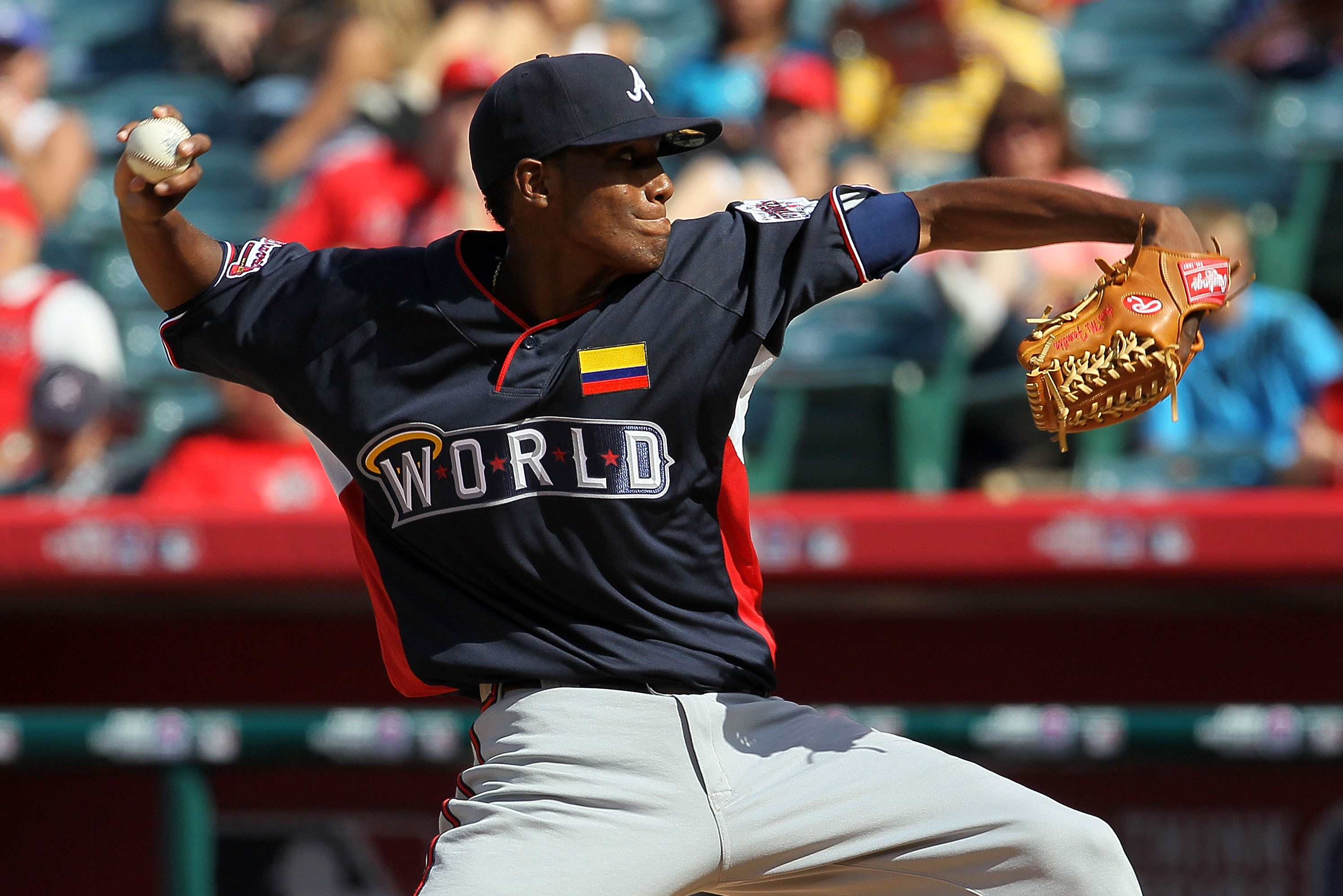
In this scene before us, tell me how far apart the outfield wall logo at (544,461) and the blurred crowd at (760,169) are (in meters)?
1.70

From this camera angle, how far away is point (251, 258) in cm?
230

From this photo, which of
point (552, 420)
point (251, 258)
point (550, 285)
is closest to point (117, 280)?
point (251, 258)

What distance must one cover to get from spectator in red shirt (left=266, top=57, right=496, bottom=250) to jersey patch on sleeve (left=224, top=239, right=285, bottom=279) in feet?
7.46

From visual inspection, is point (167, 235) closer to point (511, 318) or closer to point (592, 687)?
point (511, 318)

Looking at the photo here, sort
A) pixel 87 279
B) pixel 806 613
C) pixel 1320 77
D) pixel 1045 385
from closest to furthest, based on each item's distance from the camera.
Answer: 1. pixel 1045 385
2. pixel 806 613
3. pixel 1320 77
4. pixel 87 279

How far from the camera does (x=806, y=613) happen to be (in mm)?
3990

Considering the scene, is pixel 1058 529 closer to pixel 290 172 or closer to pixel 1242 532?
pixel 1242 532

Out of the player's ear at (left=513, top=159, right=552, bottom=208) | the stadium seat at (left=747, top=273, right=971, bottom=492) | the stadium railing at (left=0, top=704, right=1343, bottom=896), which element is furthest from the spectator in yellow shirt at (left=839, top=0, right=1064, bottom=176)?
the player's ear at (left=513, top=159, right=552, bottom=208)

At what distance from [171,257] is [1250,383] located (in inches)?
115

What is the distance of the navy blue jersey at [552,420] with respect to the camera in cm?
213

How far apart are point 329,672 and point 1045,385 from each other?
2516 mm

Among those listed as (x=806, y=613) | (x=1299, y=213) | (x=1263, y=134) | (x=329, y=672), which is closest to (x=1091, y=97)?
(x=1263, y=134)

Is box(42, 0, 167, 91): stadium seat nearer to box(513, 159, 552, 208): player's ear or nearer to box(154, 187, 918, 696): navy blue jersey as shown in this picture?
box(154, 187, 918, 696): navy blue jersey

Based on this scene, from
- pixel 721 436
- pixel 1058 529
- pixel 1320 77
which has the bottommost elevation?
pixel 1058 529
